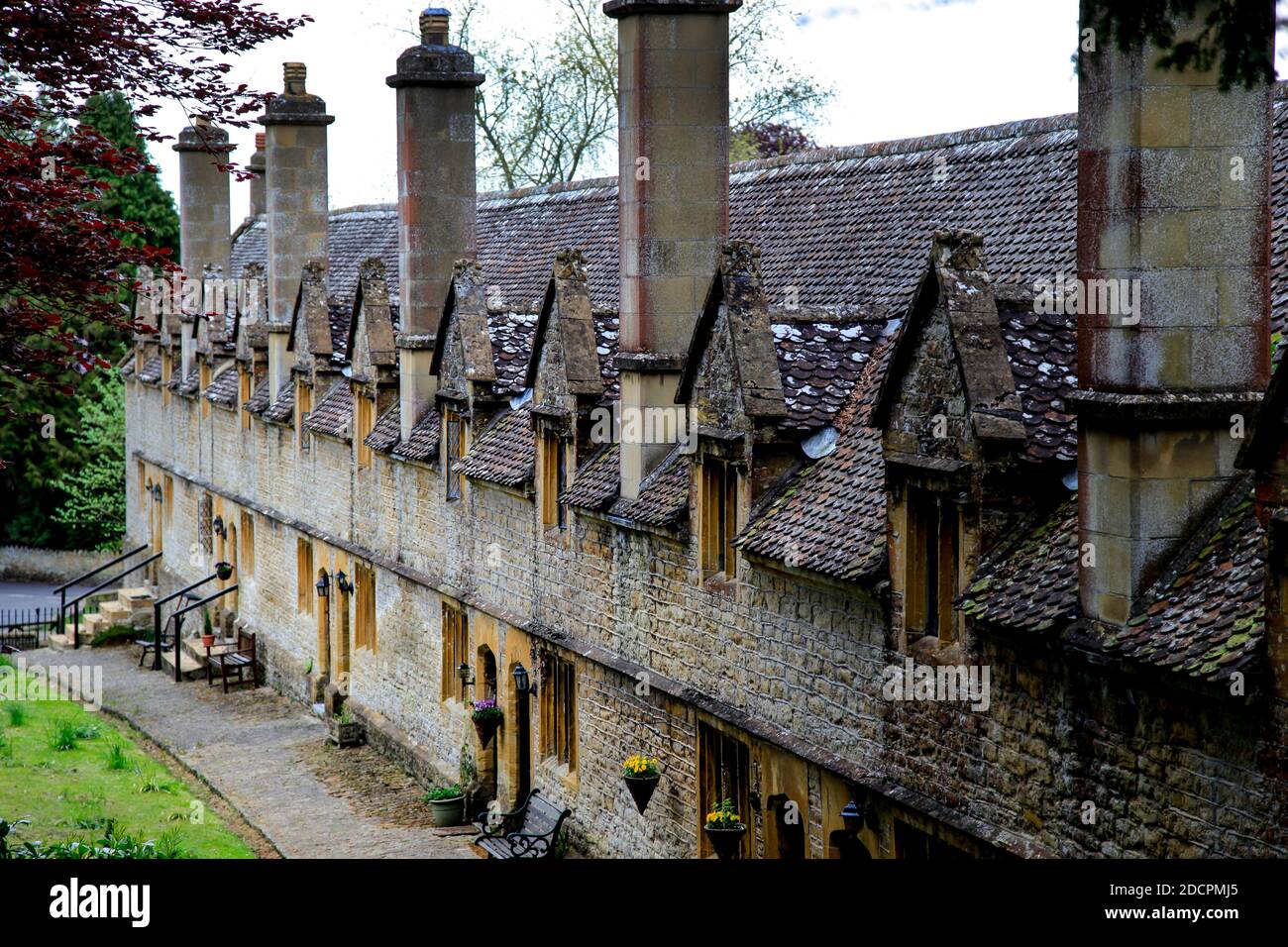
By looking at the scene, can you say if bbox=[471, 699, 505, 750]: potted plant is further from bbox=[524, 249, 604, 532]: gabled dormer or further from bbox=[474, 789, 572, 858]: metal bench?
bbox=[524, 249, 604, 532]: gabled dormer

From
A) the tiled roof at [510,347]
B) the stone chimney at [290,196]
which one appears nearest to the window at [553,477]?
the tiled roof at [510,347]

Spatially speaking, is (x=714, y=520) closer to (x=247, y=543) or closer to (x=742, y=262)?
(x=742, y=262)

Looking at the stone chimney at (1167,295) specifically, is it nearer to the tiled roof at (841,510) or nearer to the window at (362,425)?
the tiled roof at (841,510)

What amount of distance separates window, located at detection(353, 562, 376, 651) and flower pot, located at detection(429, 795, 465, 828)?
16.6ft

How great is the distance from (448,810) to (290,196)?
43.9 feet

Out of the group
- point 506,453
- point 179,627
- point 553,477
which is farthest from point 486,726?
point 179,627

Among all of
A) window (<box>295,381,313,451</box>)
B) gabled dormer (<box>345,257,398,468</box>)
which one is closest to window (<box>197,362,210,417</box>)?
window (<box>295,381,313,451</box>)

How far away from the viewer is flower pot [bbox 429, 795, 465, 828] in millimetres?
19641

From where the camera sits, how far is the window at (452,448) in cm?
2031

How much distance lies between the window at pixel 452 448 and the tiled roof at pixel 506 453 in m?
0.51

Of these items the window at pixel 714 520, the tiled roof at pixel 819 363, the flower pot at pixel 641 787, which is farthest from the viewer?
the flower pot at pixel 641 787

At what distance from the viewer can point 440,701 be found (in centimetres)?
2122
